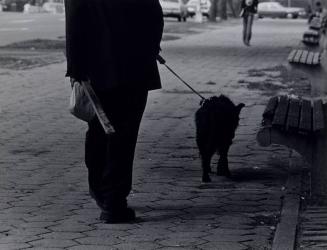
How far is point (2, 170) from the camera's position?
317 inches

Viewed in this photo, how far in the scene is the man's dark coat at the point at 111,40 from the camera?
5.91 metres

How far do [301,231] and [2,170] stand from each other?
3156mm

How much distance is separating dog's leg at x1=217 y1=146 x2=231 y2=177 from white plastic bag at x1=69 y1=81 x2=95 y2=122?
189cm

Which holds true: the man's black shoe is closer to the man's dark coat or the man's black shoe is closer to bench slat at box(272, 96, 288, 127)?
the man's dark coat

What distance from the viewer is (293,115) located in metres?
7.42

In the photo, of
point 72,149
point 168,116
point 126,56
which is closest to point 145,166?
point 72,149

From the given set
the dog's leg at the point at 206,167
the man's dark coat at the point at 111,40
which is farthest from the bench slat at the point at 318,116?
the man's dark coat at the point at 111,40

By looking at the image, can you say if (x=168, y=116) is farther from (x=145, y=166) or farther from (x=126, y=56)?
(x=126, y=56)

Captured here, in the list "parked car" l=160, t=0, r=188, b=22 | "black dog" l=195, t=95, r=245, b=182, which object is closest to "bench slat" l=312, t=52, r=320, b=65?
"black dog" l=195, t=95, r=245, b=182

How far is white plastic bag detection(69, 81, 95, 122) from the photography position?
237 inches

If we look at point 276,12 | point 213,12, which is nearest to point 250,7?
point 213,12

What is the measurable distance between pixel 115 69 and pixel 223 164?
2.07 m

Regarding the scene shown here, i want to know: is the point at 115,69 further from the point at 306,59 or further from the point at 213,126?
the point at 306,59

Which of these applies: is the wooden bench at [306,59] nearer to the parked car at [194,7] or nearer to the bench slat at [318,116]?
the bench slat at [318,116]
